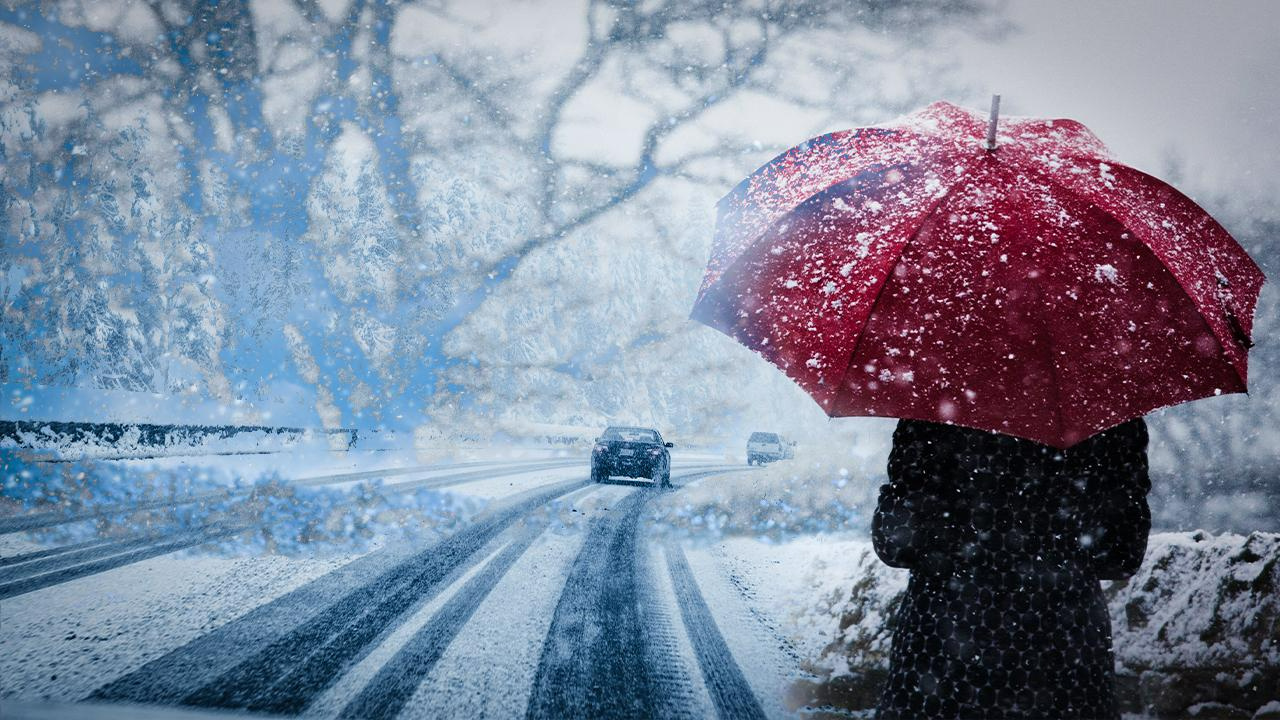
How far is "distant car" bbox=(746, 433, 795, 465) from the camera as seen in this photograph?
34.2 m

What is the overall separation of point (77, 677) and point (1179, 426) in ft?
47.6

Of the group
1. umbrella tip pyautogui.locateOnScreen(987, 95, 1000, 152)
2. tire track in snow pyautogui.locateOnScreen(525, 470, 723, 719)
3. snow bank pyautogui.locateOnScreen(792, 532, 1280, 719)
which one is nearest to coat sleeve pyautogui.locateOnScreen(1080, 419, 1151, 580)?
umbrella tip pyautogui.locateOnScreen(987, 95, 1000, 152)

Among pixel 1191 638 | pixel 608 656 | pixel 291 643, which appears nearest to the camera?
pixel 1191 638

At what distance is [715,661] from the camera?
3.54m

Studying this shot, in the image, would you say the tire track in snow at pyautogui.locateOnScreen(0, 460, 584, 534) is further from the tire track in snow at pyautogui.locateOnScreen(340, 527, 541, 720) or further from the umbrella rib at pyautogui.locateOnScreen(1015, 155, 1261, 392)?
the umbrella rib at pyautogui.locateOnScreen(1015, 155, 1261, 392)

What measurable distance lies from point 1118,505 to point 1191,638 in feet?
6.72

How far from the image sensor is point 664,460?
17.1 meters

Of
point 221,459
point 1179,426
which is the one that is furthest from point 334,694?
point 221,459

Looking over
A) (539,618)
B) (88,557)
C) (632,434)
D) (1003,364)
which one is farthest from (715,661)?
(632,434)

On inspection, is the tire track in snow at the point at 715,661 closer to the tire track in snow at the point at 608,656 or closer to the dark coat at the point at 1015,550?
the tire track in snow at the point at 608,656

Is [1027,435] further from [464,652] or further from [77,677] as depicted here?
[77,677]

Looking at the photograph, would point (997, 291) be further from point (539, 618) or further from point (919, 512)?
point (539, 618)

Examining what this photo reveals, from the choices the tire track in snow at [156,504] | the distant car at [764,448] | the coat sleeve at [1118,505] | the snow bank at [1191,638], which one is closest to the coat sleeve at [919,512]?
the coat sleeve at [1118,505]

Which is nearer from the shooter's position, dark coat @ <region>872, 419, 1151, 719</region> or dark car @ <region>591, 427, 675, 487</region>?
dark coat @ <region>872, 419, 1151, 719</region>
